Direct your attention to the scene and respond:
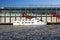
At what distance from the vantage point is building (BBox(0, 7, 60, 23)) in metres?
49.1

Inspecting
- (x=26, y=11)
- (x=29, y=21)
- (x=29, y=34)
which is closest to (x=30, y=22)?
(x=29, y=21)

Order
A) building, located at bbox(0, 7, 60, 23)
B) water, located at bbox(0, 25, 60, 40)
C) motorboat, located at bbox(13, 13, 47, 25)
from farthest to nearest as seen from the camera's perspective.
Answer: building, located at bbox(0, 7, 60, 23), motorboat, located at bbox(13, 13, 47, 25), water, located at bbox(0, 25, 60, 40)

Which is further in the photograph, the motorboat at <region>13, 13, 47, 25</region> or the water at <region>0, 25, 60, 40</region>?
the motorboat at <region>13, 13, 47, 25</region>

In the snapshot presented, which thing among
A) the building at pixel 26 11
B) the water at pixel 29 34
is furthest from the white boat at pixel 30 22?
the water at pixel 29 34

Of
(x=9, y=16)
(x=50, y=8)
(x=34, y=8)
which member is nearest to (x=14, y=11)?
(x=9, y=16)

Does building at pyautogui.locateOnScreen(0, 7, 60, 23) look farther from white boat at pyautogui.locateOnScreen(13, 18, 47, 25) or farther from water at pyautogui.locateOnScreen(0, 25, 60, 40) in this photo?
water at pyautogui.locateOnScreen(0, 25, 60, 40)

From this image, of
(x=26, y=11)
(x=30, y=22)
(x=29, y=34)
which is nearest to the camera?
(x=29, y=34)

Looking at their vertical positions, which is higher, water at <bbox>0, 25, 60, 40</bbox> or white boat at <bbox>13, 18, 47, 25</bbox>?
white boat at <bbox>13, 18, 47, 25</bbox>

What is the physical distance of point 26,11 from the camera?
50.2 metres

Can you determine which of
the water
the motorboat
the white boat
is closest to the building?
the motorboat

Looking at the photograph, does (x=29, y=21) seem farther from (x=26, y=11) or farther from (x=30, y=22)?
(x=26, y=11)

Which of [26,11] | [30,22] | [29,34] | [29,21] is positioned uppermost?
[26,11]

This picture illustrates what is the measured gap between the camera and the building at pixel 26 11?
49062 mm

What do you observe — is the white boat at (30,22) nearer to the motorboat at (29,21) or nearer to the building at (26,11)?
the motorboat at (29,21)
